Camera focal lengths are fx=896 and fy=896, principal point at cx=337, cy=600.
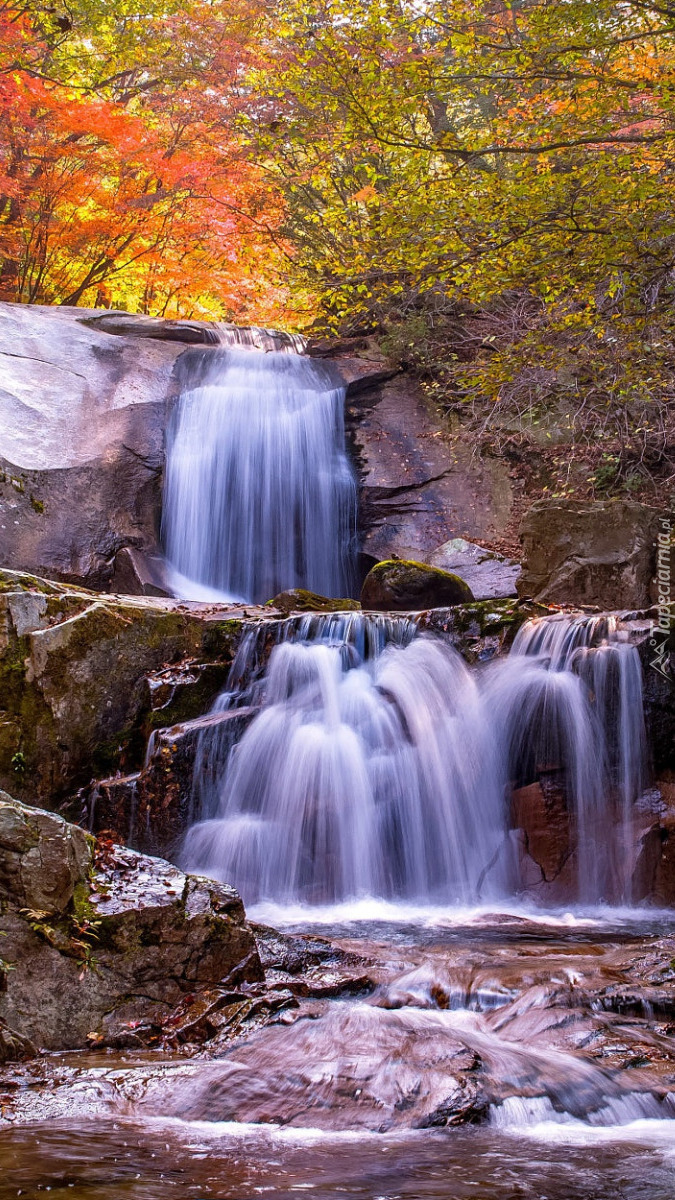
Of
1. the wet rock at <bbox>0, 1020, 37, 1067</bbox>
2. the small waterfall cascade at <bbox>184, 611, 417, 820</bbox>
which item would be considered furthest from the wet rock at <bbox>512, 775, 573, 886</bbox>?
the wet rock at <bbox>0, 1020, 37, 1067</bbox>

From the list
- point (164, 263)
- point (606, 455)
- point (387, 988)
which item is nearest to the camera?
point (387, 988)

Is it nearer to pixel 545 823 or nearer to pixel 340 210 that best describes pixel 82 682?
pixel 545 823

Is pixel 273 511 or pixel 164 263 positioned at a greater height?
pixel 164 263

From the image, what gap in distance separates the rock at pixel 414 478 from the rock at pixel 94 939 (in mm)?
9366

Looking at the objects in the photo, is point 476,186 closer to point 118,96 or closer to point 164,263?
point 164,263

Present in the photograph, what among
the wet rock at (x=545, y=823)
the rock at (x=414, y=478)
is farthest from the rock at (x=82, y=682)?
the rock at (x=414, y=478)

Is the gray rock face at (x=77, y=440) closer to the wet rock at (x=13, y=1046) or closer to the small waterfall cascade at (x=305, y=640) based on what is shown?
the small waterfall cascade at (x=305, y=640)

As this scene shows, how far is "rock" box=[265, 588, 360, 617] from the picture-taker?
10.1 meters

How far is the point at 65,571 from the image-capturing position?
38.6 feet

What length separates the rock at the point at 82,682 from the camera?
7602mm

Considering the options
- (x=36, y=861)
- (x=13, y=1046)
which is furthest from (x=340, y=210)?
(x=13, y=1046)

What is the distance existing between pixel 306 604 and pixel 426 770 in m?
3.26

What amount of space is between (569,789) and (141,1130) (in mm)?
4802

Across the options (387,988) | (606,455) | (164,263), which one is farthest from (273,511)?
(387,988)
